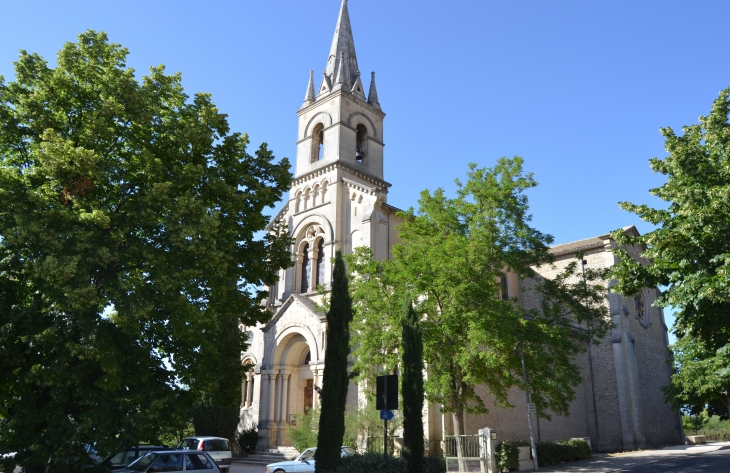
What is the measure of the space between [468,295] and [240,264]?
27.1ft

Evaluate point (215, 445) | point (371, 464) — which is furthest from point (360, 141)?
point (371, 464)

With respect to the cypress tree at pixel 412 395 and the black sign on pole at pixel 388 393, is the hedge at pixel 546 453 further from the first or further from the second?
the black sign on pole at pixel 388 393

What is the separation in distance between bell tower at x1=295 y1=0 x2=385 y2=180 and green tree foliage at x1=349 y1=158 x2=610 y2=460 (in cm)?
1071

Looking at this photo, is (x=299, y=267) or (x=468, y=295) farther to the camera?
(x=299, y=267)

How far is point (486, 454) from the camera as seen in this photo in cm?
2106

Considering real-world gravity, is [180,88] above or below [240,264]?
above

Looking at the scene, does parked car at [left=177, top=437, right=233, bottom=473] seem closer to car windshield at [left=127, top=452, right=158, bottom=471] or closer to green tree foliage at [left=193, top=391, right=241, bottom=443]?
green tree foliage at [left=193, top=391, right=241, bottom=443]

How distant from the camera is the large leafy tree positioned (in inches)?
458

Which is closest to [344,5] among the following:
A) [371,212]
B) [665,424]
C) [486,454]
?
[371,212]

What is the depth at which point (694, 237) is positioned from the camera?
473 inches

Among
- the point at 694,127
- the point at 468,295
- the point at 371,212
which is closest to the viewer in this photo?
the point at 694,127

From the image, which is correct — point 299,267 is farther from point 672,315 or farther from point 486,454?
point 672,315

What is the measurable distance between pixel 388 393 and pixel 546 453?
44.7ft

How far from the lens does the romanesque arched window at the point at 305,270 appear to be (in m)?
31.6
